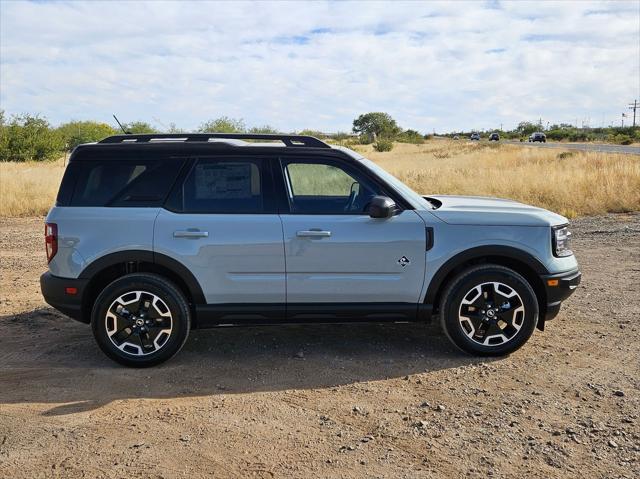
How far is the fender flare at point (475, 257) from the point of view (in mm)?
4871

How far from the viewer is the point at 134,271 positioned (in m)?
4.99

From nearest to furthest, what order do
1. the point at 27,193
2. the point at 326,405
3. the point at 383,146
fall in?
the point at 326,405 → the point at 27,193 → the point at 383,146

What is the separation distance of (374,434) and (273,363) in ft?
4.84

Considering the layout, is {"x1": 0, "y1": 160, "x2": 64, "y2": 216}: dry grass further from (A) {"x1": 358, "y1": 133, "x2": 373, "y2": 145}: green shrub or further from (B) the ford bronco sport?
(A) {"x1": 358, "y1": 133, "x2": 373, "y2": 145}: green shrub

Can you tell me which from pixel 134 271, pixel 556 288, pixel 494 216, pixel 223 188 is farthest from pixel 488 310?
pixel 134 271

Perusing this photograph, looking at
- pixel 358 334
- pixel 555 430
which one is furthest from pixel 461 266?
pixel 555 430

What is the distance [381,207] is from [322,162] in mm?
676

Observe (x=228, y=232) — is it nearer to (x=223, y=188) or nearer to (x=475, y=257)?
(x=223, y=188)

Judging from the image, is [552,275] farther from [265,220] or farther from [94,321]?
[94,321]

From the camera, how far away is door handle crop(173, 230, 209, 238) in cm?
475

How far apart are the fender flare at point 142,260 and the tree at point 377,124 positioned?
8488 centimetres

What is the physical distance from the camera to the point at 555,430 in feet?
12.1

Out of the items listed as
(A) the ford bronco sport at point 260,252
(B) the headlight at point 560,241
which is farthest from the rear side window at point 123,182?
(B) the headlight at point 560,241

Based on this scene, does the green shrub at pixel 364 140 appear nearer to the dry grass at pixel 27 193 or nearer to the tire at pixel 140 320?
the dry grass at pixel 27 193
